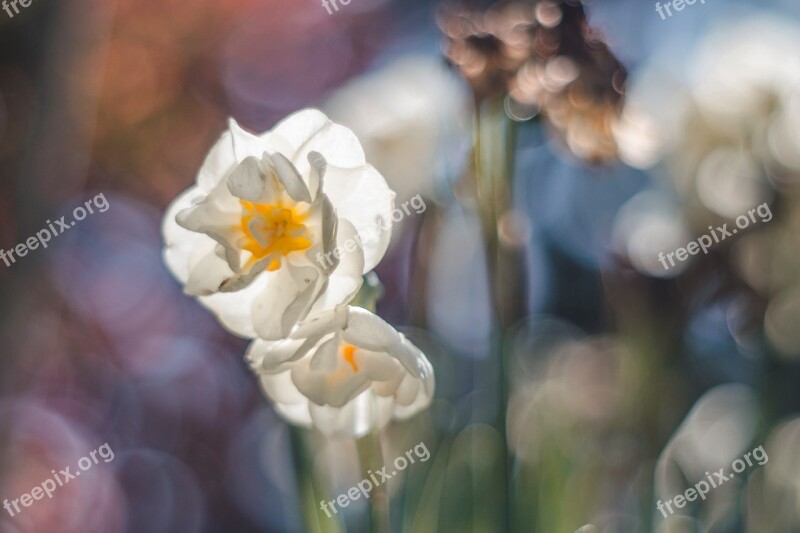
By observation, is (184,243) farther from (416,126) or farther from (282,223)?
(416,126)

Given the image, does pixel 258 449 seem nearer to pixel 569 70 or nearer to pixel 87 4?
pixel 87 4

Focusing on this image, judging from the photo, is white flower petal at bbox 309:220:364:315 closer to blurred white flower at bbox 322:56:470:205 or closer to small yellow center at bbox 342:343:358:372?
small yellow center at bbox 342:343:358:372

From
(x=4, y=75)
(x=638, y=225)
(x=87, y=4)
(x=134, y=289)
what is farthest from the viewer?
(x=134, y=289)

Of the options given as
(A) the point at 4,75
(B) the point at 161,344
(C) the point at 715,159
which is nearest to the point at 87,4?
(A) the point at 4,75

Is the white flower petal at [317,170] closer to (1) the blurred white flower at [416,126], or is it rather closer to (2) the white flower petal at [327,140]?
(2) the white flower petal at [327,140]

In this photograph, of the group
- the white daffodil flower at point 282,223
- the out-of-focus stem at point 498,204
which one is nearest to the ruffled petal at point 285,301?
the white daffodil flower at point 282,223

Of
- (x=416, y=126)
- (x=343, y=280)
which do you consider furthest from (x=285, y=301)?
(x=416, y=126)
